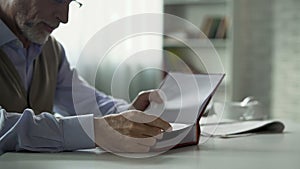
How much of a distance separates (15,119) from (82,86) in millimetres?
736

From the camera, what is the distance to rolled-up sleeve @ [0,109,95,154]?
3.64 feet

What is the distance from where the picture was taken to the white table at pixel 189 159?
1003 mm

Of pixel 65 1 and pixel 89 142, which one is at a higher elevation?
pixel 65 1

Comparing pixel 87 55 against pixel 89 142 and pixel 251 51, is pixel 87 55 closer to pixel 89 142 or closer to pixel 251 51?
pixel 251 51

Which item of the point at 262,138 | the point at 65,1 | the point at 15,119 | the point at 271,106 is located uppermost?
the point at 65,1

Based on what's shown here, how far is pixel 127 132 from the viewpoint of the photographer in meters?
1.11

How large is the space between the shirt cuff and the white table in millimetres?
20

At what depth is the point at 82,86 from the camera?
1.86 m

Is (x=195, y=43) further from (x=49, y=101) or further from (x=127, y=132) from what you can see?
(x=127, y=132)

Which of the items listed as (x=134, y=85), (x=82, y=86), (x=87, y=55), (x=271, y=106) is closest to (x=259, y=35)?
(x=271, y=106)

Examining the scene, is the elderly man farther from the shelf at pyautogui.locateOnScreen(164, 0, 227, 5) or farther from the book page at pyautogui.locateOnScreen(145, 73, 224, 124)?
the shelf at pyautogui.locateOnScreen(164, 0, 227, 5)

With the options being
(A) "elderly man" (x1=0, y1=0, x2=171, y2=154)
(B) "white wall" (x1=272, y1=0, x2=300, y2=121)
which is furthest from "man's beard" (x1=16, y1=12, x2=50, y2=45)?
(B) "white wall" (x1=272, y1=0, x2=300, y2=121)

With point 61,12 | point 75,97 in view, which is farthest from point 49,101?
point 61,12

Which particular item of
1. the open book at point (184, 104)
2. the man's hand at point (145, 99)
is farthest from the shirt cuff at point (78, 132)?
the man's hand at point (145, 99)
